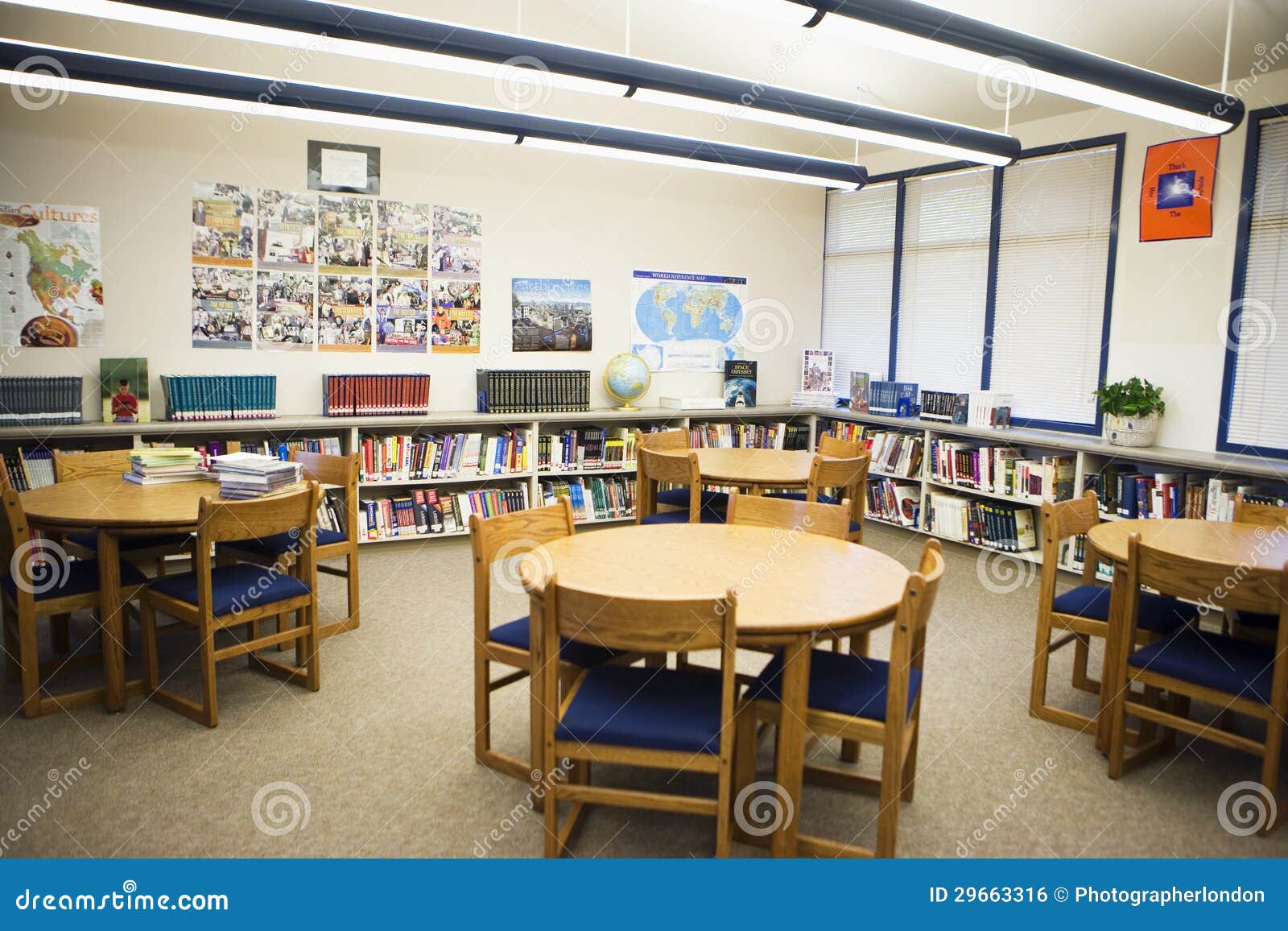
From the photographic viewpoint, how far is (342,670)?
4.00 meters

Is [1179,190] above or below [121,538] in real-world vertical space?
above

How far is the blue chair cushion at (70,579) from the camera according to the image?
349cm

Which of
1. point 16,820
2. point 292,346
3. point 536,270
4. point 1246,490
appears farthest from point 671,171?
point 16,820

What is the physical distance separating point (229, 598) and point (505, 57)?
2.46 meters

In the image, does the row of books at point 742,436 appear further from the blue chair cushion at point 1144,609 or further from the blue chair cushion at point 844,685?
the blue chair cushion at point 844,685

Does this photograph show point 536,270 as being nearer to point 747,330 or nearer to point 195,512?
point 747,330

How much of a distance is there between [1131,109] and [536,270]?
160 inches

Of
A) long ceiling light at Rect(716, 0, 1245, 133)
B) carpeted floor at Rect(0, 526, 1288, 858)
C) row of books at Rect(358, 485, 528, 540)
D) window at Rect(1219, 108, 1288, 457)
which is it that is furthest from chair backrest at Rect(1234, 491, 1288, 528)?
row of books at Rect(358, 485, 528, 540)

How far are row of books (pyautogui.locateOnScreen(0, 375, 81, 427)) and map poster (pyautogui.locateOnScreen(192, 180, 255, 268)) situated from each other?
1101 mm

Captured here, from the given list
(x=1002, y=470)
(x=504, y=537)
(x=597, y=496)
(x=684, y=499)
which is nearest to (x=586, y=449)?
(x=597, y=496)
